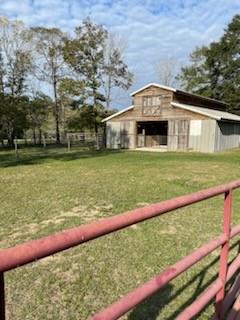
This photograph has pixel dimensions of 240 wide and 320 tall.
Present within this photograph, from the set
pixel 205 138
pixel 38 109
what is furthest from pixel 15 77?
pixel 205 138

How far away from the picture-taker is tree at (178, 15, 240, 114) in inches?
1347

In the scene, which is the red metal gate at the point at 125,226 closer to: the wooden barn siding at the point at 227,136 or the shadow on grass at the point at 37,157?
the shadow on grass at the point at 37,157

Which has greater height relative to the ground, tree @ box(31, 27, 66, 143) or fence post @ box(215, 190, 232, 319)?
tree @ box(31, 27, 66, 143)

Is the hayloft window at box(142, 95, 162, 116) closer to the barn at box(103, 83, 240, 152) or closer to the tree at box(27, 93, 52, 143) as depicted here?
the barn at box(103, 83, 240, 152)

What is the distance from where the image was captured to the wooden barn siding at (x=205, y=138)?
814 inches

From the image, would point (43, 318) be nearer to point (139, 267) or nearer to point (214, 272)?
point (139, 267)

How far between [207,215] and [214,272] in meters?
2.16

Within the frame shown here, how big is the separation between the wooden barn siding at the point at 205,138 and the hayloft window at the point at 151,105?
318 centimetres

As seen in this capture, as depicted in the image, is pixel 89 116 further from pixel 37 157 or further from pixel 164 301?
pixel 164 301

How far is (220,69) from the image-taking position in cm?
3541

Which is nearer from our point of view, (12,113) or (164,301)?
(164,301)

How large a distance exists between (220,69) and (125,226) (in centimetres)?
3772

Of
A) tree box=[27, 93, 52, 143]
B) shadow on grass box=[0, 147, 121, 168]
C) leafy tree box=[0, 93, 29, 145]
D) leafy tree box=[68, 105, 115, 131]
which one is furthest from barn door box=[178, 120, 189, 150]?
tree box=[27, 93, 52, 143]

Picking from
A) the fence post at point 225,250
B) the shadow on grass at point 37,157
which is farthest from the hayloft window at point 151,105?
the fence post at point 225,250
